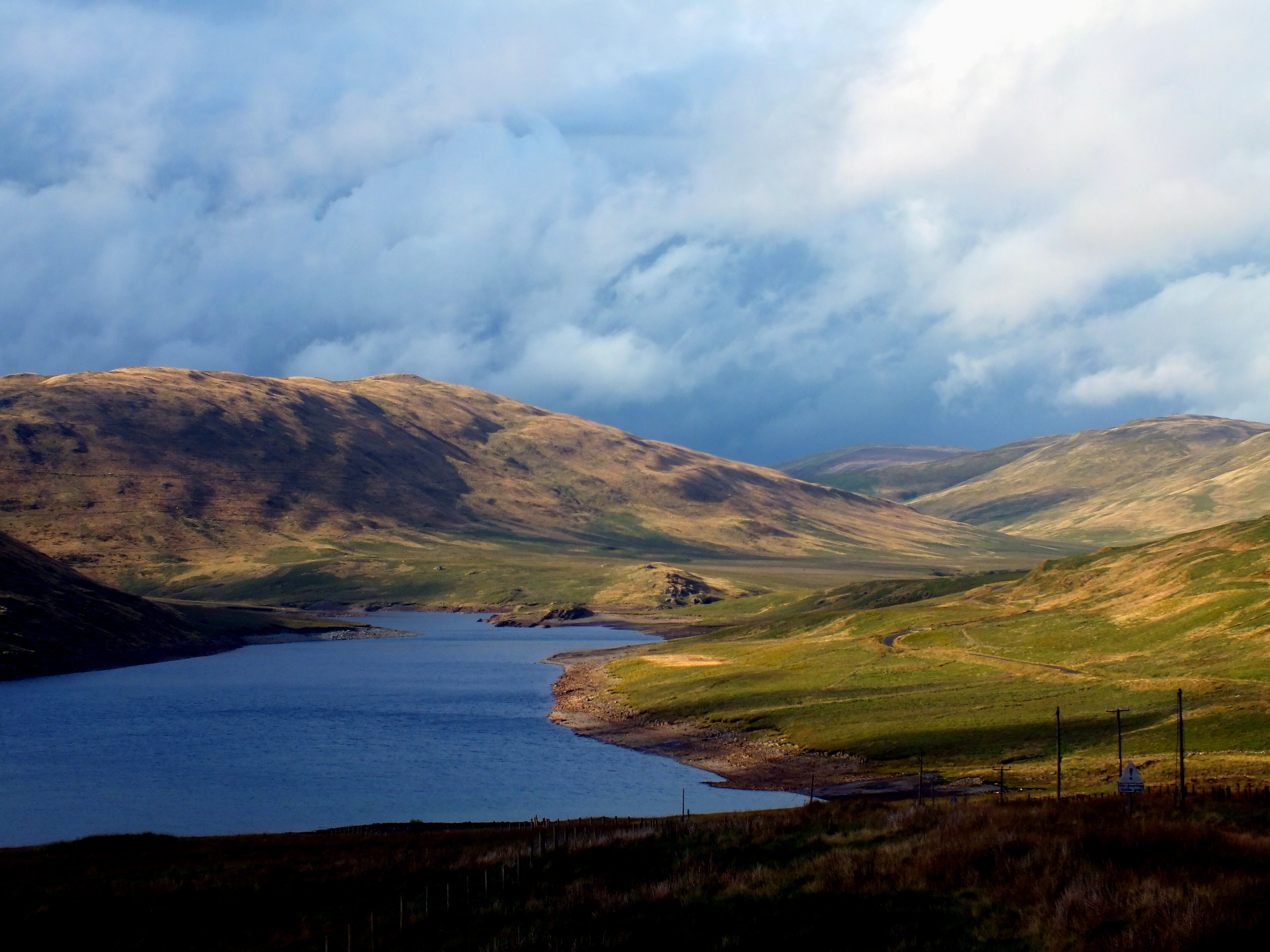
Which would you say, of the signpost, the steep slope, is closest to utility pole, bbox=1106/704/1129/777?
the signpost

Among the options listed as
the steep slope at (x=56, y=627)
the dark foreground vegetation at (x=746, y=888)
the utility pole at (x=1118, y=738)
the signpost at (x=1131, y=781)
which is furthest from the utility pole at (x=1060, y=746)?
the steep slope at (x=56, y=627)

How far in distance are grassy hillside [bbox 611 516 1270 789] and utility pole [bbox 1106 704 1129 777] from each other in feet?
1.94

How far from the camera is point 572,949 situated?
76.9ft

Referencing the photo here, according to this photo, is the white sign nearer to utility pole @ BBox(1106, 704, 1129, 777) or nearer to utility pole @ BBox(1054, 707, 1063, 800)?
utility pole @ BBox(1054, 707, 1063, 800)

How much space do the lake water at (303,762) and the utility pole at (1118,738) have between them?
1949 centimetres

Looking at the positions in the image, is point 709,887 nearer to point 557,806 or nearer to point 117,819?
point 557,806

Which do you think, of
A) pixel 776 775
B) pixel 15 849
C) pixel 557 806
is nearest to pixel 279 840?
pixel 15 849

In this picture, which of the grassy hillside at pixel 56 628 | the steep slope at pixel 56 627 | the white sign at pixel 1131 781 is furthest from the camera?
the steep slope at pixel 56 627

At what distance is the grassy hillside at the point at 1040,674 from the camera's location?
71.4m

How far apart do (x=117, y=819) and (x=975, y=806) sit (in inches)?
2094

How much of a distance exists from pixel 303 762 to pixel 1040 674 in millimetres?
65812

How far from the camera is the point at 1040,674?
10106cm

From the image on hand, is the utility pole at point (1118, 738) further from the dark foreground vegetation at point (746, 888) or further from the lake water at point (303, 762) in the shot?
the lake water at point (303, 762)

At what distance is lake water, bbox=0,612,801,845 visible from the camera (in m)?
68.1
